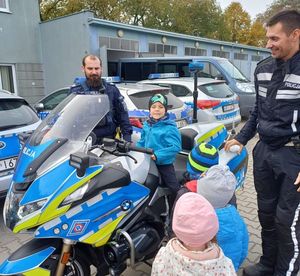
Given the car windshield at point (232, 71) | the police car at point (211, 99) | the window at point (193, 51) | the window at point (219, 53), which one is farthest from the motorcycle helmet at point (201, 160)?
the window at point (219, 53)

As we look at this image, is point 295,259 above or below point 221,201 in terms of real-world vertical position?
below

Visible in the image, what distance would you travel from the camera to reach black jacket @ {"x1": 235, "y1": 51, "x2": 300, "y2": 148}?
2120mm

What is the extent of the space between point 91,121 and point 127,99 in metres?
3.24

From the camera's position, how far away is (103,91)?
3242mm

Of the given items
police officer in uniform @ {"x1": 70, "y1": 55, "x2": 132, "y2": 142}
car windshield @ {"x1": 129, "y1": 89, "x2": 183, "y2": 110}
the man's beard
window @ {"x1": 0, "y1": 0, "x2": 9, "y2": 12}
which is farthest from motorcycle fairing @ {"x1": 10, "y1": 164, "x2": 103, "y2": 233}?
window @ {"x1": 0, "y1": 0, "x2": 9, "y2": 12}

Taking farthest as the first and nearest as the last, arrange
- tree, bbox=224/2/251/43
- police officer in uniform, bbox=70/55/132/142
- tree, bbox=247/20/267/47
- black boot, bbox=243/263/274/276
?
1. tree, bbox=224/2/251/43
2. tree, bbox=247/20/267/47
3. police officer in uniform, bbox=70/55/132/142
4. black boot, bbox=243/263/274/276

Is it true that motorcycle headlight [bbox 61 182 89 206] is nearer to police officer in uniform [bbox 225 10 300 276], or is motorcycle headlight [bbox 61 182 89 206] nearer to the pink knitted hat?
the pink knitted hat

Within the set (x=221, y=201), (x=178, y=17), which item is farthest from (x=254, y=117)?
(x=178, y=17)

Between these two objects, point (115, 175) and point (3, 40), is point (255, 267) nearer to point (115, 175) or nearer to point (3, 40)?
point (115, 175)

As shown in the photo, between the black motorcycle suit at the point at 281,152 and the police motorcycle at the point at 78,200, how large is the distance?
35.7 inches

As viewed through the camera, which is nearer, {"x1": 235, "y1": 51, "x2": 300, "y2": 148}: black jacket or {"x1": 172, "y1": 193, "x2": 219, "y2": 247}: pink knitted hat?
{"x1": 172, "y1": 193, "x2": 219, "y2": 247}: pink knitted hat

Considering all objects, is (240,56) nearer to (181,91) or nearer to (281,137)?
(181,91)

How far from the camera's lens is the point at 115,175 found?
1953 mm

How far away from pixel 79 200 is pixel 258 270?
176 centimetres
